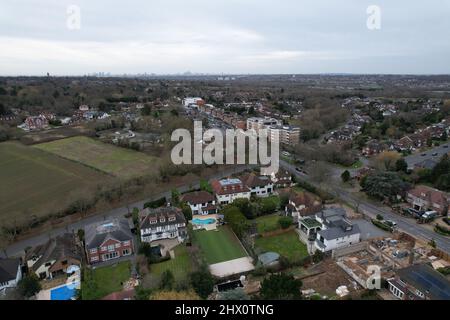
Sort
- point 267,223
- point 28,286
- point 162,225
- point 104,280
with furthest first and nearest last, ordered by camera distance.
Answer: point 267,223
point 162,225
point 104,280
point 28,286

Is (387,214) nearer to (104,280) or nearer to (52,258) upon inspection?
(104,280)

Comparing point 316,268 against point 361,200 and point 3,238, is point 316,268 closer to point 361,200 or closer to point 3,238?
point 361,200

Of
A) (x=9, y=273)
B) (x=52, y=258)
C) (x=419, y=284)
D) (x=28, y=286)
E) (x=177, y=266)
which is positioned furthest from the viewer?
(x=177, y=266)

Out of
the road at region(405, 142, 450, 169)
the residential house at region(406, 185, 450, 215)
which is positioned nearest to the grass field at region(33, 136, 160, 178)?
the residential house at region(406, 185, 450, 215)

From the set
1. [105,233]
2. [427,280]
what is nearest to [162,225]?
[105,233]

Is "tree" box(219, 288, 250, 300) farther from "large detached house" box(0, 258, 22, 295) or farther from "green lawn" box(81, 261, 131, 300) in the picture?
"large detached house" box(0, 258, 22, 295)

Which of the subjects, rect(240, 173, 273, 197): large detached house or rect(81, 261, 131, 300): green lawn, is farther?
rect(240, 173, 273, 197): large detached house
